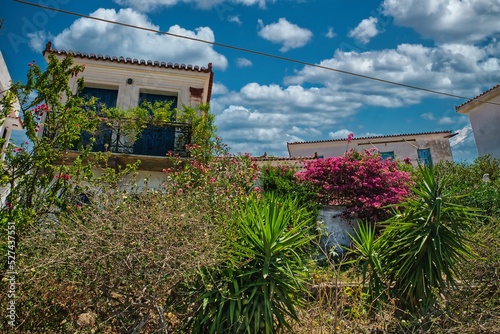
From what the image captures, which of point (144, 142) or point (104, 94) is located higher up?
point (104, 94)

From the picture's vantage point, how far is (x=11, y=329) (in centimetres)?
466

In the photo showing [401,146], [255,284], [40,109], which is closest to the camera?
[255,284]

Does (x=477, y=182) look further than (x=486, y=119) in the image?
No

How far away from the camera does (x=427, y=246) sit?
241 inches

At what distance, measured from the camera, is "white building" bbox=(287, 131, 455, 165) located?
25875mm

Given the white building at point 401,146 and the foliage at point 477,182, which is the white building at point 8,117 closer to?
the foliage at point 477,182

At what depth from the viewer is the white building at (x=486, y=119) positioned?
67.4ft

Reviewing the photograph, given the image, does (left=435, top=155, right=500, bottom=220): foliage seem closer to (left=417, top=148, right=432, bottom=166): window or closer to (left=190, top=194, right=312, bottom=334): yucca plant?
(left=417, top=148, right=432, bottom=166): window

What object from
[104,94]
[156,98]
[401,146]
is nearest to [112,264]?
[156,98]

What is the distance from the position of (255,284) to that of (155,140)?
8.89 metres

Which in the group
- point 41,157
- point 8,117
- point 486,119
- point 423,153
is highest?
point 486,119

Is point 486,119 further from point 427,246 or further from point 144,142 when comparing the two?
point 144,142

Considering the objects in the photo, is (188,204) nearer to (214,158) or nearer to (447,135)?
(214,158)

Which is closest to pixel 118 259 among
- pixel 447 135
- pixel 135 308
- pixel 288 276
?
pixel 135 308
